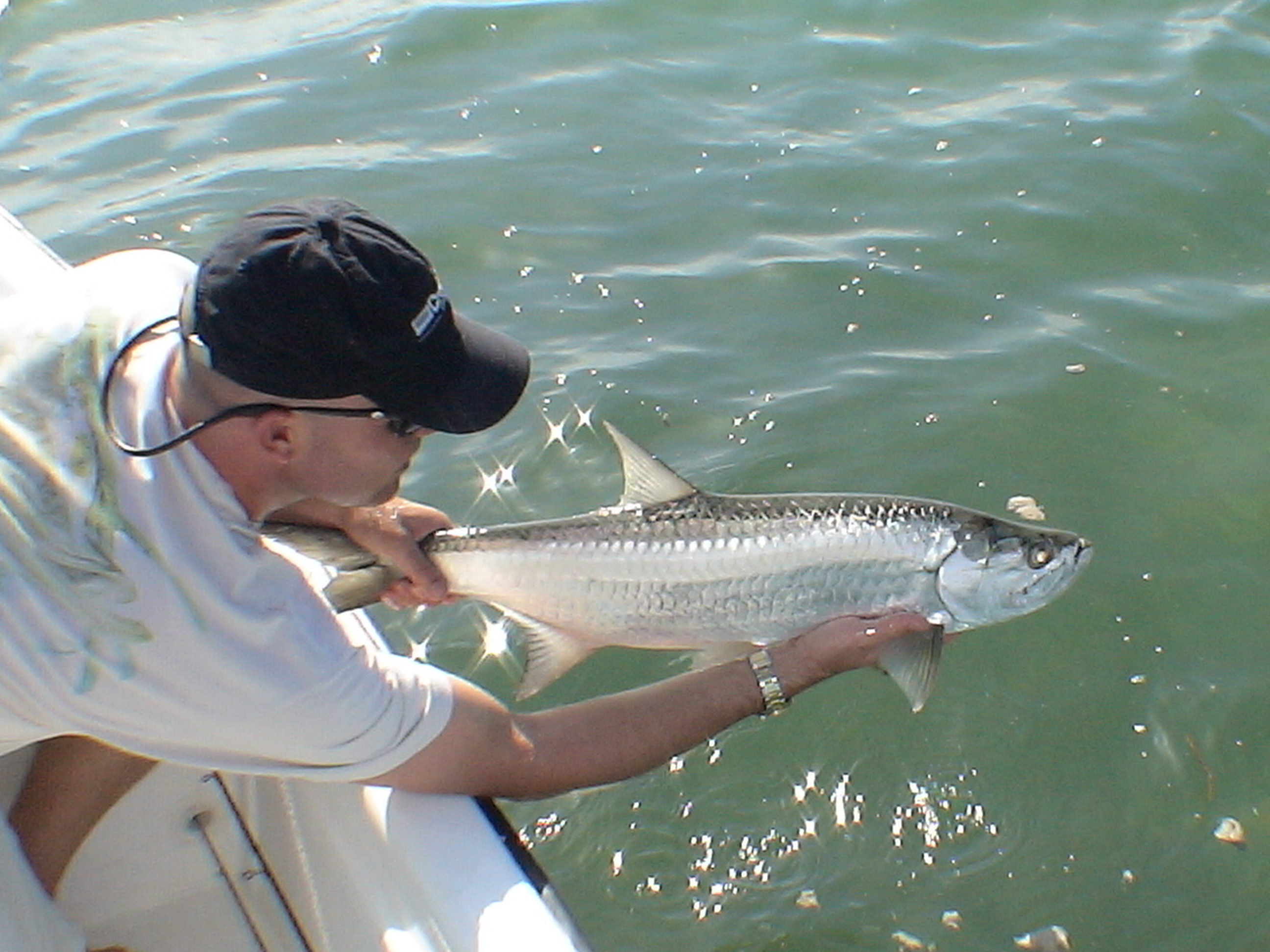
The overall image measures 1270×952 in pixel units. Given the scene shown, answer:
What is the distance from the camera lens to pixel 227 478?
223 cm

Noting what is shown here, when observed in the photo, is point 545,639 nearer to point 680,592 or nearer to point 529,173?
point 680,592

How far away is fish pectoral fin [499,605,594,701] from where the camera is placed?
10.2 feet

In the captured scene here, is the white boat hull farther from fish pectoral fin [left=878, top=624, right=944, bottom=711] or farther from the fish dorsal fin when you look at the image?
fish pectoral fin [left=878, top=624, right=944, bottom=711]

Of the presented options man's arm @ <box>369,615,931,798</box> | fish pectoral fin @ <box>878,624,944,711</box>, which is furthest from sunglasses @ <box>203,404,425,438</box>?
fish pectoral fin @ <box>878,624,944,711</box>

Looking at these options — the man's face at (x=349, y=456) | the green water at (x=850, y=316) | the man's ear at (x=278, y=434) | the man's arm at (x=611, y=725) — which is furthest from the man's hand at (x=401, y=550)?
the green water at (x=850, y=316)

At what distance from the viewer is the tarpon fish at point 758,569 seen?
119 inches

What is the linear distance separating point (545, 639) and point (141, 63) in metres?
7.02

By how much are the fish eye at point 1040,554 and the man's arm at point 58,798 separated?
2011mm

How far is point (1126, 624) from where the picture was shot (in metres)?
4.06

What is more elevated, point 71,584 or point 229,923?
point 71,584

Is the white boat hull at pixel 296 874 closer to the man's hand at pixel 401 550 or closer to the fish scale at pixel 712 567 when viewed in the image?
the man's hand at pixel 401 550

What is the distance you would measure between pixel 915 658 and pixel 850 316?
9.10 ft

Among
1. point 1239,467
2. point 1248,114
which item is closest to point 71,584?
point 1239,467

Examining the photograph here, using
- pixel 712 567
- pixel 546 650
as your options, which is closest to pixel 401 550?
→ pixel 546 650
